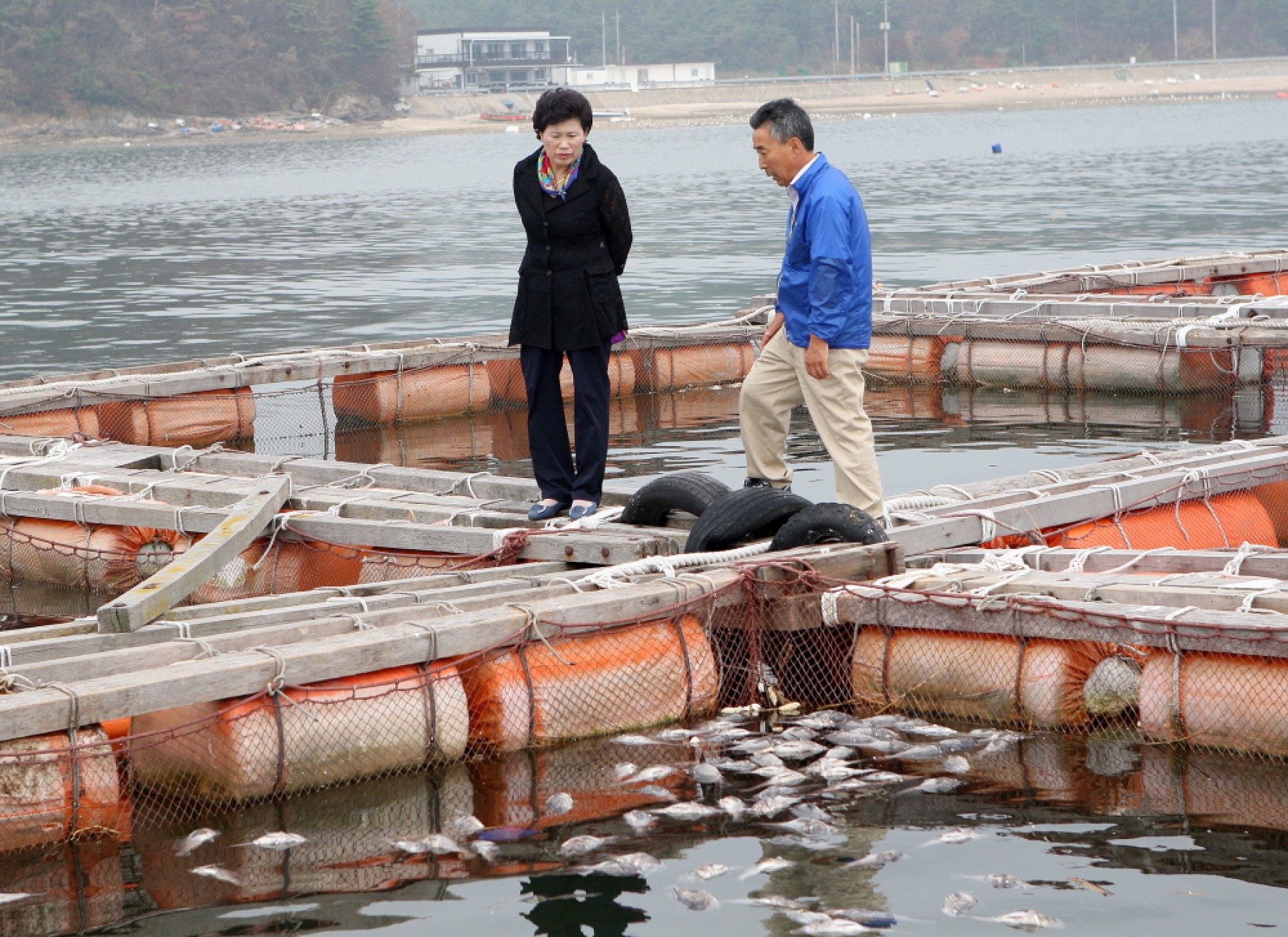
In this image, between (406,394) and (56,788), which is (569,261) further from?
(406,394)

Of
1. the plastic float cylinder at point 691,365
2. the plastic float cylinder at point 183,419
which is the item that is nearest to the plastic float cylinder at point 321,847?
the plastic float cylinder at point 183,419

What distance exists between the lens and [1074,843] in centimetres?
644

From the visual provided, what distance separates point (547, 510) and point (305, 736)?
3009 millimetres

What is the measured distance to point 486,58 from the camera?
16638 centimetres

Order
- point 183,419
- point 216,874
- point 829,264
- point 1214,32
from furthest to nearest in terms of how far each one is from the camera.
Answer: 1. point 1214,32
2. point 183,419
3. point 829,264
4. point 216,874

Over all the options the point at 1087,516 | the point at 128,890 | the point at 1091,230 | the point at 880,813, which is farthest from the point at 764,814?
the point at 1091,230

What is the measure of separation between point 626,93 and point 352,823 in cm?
15347

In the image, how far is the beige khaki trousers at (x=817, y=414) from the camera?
8.70 meters

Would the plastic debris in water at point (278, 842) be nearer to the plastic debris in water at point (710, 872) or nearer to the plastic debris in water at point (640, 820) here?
the plastic debris in water at point (640, 820)

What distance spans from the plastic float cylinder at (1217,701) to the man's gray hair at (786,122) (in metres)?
3.12

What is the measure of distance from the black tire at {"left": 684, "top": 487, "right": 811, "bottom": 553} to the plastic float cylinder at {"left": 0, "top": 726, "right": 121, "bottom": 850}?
3.34 metres

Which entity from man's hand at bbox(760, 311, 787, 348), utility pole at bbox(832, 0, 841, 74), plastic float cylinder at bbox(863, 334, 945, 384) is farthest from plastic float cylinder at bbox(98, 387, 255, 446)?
utility pole at bbox(832, 0, 841, 74)

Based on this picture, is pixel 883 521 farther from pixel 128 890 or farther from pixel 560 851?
pixel 128 890

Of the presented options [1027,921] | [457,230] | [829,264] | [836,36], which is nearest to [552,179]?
[829,264]
